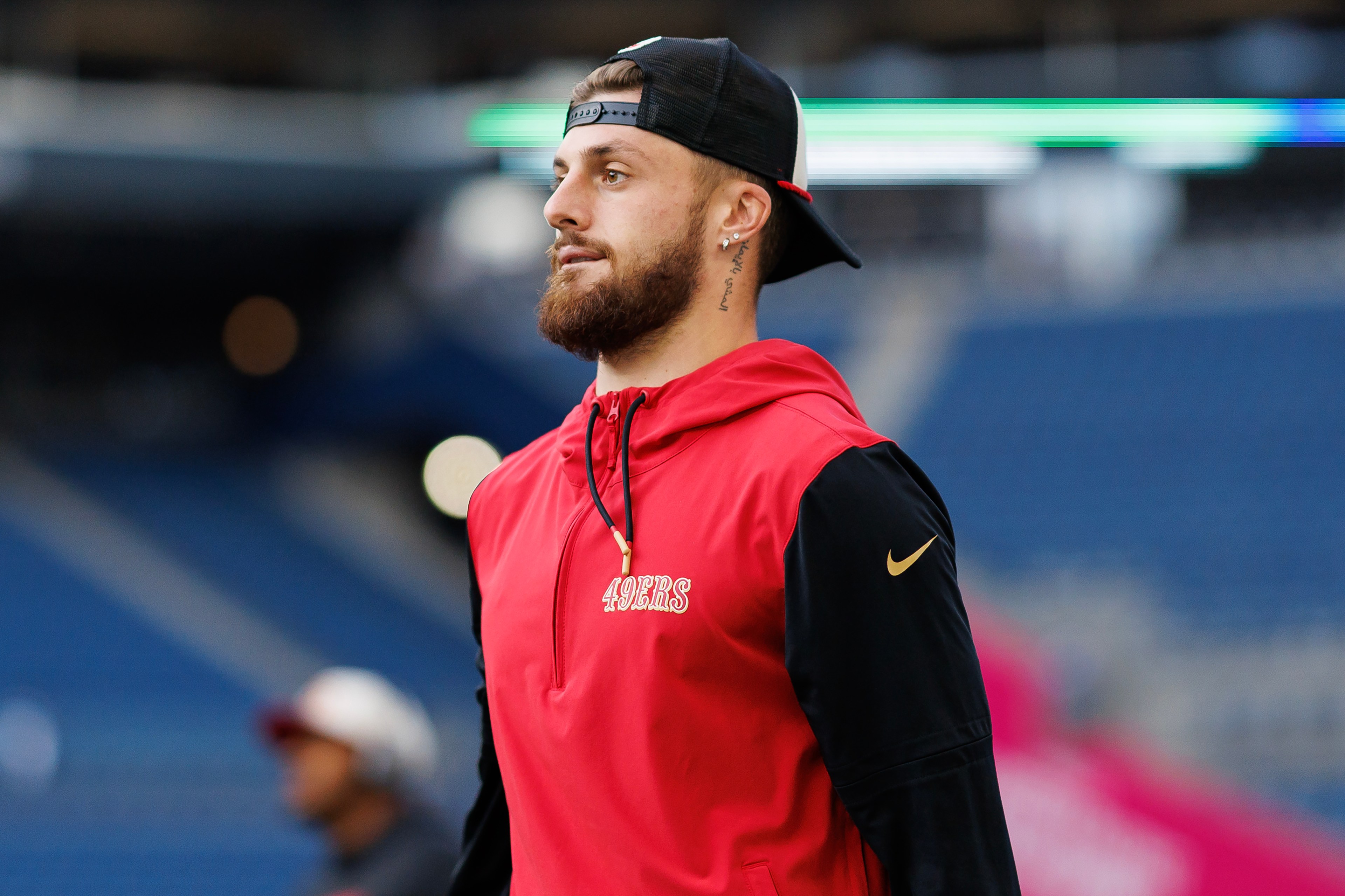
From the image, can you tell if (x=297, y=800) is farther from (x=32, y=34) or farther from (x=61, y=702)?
(x=32, y=34)

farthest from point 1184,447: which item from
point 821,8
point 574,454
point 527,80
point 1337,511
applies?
point 574,454

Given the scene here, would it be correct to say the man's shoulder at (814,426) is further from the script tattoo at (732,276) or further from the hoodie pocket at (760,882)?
the hoodie pocket at (760,882)

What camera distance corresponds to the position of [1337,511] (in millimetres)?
8891

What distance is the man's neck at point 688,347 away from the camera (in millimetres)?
1317

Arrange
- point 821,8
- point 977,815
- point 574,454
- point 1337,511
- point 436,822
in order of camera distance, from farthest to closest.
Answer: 1. point 821,8
2. point 1337,511
3. point 436,822
4. point 574,454
5. point 977,815

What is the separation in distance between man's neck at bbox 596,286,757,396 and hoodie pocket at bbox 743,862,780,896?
0.50 m

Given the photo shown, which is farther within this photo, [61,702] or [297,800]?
[61,702]

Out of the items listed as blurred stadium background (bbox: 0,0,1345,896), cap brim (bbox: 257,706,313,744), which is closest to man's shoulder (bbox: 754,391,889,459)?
cap brim (bbox: 257,706,313,744)

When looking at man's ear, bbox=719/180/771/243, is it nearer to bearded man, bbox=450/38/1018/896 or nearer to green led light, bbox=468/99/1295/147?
bearded man, bbox=450/38/1018/896

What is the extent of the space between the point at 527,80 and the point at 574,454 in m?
9.82

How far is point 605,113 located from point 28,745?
9567mm

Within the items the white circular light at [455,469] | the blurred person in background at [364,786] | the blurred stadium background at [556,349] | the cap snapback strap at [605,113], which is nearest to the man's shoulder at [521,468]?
the cap snapback strap at [605,113]

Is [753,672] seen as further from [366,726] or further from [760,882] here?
[366,726]

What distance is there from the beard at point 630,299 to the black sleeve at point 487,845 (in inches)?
13.9
